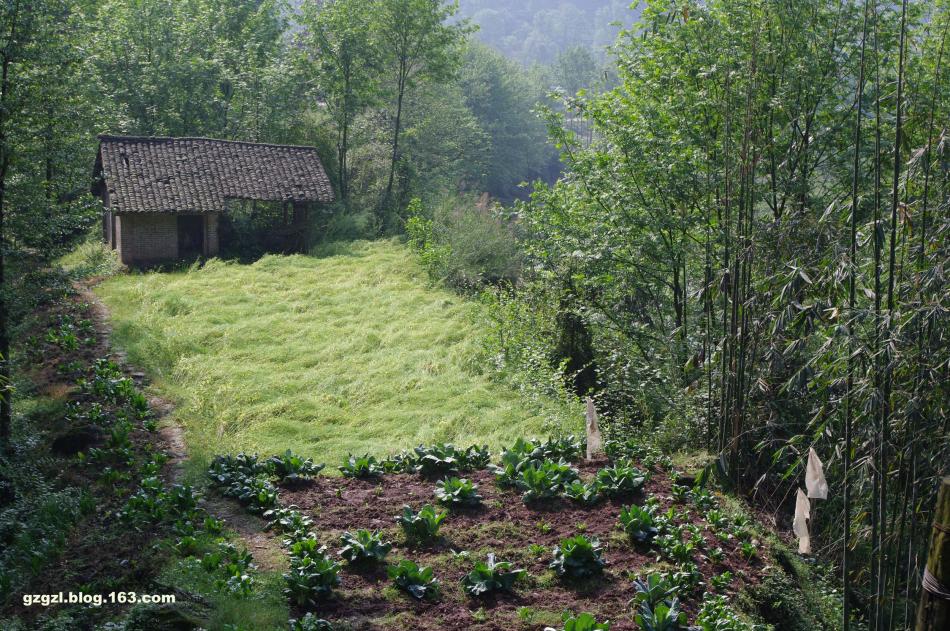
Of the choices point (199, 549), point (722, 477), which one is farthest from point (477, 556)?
point (722, 477)

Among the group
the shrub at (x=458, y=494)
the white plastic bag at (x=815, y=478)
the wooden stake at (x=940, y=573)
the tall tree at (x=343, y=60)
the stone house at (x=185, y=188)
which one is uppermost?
the tall tree at (x=343, y=60)

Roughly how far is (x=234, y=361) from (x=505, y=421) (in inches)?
204

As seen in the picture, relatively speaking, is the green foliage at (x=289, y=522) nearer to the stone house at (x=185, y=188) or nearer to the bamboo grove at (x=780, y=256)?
the bamboo grove at (x=780, y=256)

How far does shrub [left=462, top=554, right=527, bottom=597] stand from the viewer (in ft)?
18.6

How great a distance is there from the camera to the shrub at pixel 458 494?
7.13 m

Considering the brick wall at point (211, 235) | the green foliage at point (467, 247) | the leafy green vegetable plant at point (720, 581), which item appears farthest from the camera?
the brick wall at point (211, 235)

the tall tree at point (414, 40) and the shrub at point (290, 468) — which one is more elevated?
the tall tree at point (414, 40)

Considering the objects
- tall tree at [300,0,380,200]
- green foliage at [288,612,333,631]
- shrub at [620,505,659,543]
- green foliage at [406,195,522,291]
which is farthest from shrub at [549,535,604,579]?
tall tree at [300,0,380,200]

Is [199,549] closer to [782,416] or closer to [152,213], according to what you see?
[782,416]

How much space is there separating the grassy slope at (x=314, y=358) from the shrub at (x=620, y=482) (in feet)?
8.43

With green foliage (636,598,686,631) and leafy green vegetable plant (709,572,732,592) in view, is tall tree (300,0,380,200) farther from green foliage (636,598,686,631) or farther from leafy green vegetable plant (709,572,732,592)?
green foliage (636,598,686,631)

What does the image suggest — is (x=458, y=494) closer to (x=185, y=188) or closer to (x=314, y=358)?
(x=314, y=358)

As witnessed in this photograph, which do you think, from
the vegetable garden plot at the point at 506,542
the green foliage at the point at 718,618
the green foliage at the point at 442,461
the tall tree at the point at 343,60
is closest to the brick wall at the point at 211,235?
the tall tree at the point at 343,60

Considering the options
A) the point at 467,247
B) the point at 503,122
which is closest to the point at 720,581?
the point at 467,247
